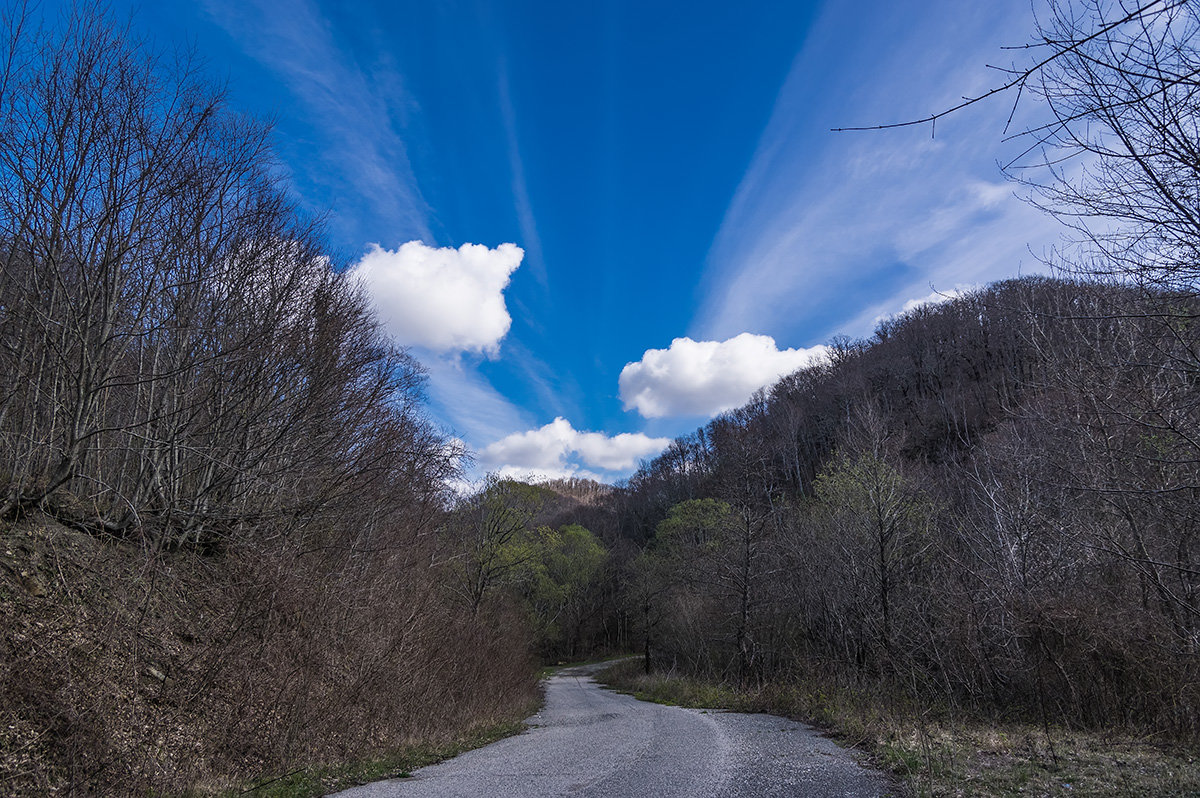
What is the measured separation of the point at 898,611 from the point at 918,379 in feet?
162

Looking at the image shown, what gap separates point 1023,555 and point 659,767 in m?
9.60

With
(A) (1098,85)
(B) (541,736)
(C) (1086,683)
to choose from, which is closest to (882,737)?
(C) (1086,683)

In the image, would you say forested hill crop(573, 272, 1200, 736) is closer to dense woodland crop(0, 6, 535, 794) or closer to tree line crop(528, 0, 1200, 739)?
tree line crop(528, 0, 1200, 739)

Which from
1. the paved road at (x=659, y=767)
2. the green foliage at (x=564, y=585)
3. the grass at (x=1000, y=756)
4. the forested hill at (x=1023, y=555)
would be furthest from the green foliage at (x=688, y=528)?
the grass at (x=1000, y=756)

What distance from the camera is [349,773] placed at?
314 inches

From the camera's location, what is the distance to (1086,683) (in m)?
9.88

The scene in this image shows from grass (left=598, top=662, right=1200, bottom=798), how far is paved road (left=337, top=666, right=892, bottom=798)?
53 centimetres

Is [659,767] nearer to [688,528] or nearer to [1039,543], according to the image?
[1039,543]

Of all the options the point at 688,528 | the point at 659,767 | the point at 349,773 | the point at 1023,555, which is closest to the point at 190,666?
the point at 349,773

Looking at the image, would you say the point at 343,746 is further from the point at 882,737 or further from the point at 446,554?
the point at 446,554

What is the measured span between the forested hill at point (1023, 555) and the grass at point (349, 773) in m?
7.78

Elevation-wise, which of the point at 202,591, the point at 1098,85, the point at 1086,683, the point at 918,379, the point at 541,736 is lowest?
the point at 541,736

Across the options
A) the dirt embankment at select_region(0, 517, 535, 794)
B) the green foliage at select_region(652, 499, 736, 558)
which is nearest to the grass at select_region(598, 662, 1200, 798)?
the dirt embankment at select_region(0, 517, 535, 794)

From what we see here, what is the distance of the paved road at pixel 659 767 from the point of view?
21.1 feet
